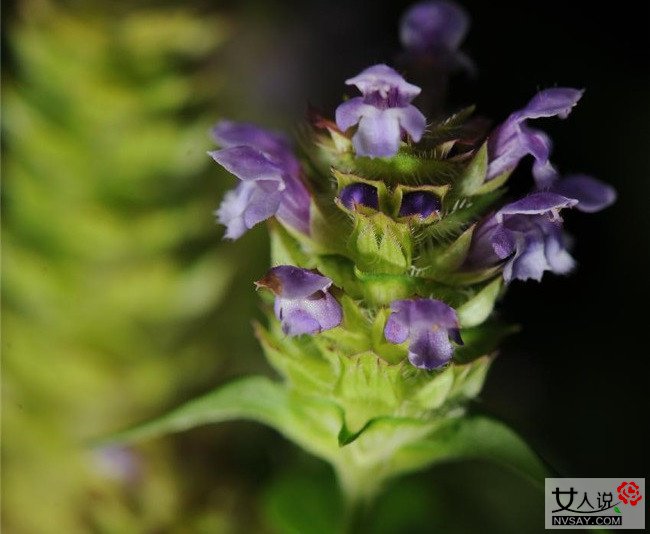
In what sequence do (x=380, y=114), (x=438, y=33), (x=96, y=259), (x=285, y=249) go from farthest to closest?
(x=96, y=259)
(x=438, y=33)
(x=285, y=249)
(x=380, y=114)

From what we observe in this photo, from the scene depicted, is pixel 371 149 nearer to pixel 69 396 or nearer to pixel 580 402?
pixel 69 396

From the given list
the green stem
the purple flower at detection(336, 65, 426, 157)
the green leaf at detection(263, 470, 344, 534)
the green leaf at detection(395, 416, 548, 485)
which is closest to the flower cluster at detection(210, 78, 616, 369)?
the purple flower at detection(336, 65, 426, 157)

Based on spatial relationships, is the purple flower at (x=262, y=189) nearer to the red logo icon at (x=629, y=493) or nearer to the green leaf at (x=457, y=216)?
the green leaf at (x=457, y=216)

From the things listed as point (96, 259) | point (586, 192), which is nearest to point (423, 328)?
point (586, 192)

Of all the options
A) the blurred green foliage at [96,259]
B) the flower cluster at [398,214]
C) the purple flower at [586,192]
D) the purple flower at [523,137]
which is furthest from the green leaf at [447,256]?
the blurred green foliage at [96,259]

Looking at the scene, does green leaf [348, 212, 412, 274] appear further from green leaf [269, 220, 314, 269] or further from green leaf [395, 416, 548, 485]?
green leaf [395, 416, 548, 485]

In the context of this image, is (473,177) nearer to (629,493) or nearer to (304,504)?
(629,493)
